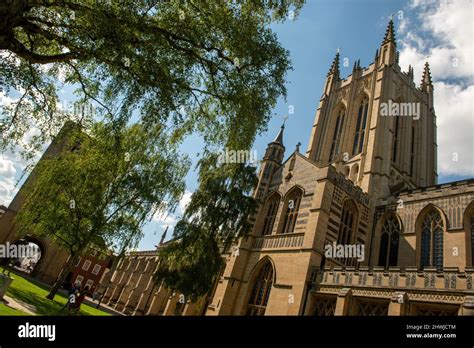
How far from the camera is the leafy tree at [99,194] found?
1942 centimetres

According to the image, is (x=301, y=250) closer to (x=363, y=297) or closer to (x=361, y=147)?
(x=363, y=297)

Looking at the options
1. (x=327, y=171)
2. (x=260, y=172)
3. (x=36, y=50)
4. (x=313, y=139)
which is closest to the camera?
(x=36, y=50)

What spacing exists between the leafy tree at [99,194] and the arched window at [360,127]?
2006 centimetres

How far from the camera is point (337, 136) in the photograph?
36000 mm

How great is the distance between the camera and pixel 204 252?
54.4 feet

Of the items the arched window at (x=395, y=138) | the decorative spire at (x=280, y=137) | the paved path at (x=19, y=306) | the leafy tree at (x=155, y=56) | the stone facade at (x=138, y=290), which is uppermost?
the arched window at (x=395, y=138)

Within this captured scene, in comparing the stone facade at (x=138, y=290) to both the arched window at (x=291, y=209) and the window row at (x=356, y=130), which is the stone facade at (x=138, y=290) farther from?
the window row at (x=356, y=130)

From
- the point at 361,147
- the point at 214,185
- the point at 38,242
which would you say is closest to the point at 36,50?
the point at 214,185

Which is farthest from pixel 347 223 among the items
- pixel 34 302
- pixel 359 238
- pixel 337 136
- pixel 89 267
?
pixel 89 267

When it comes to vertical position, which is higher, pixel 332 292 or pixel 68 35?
pixel 68 35

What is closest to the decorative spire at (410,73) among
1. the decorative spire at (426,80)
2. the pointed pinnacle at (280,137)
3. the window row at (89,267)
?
the decorative spire at (426,80)

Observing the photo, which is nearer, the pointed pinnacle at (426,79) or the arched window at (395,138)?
the arched window at (395,138)

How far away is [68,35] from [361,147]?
28.8 m

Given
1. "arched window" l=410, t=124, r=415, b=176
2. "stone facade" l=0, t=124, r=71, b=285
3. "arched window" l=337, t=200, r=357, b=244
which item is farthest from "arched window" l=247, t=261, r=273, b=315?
"stone facade" l=0, t=124, r=71, b=285
